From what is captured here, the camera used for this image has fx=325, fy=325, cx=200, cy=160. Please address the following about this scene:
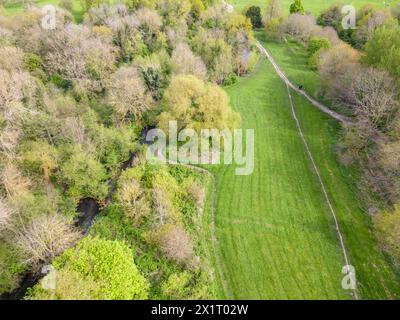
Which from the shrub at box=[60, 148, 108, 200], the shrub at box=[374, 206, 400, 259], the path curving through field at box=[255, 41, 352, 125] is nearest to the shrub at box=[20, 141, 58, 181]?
the shrub at box=[60, 148, 108, 200]

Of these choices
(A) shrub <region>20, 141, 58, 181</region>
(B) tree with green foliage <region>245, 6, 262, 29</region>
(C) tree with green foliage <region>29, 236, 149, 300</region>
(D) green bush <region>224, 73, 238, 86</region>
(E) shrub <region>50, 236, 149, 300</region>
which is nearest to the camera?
(C) tree with green foliage <region>29, 236, 149, 300</region>

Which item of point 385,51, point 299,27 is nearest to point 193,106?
point 385,51

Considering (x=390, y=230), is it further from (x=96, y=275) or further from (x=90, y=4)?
(x=90, y=4)

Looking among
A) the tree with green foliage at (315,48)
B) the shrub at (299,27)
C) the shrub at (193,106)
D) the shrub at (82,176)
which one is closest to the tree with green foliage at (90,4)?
the shrub at (193,106)

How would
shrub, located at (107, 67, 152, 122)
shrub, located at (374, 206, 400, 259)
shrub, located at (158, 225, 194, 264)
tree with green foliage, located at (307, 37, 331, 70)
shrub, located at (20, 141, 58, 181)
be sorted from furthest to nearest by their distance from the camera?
tree with green foliage, located at (307, 37, 331, 70)
shrub, located at (107, 67, 152, 122)
shrub, located at (20, 141, 58, 181)
shrub, located at (158, 225, 194, 264)
shrub, located at (374, 206, 400, 259)

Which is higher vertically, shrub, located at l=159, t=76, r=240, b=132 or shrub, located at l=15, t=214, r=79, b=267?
shrub, located at l=159, t=76, r=240, b=132

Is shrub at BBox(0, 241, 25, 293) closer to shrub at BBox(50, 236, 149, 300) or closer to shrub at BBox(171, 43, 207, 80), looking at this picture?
shrub at BBox(50, 236, 149, 300)
